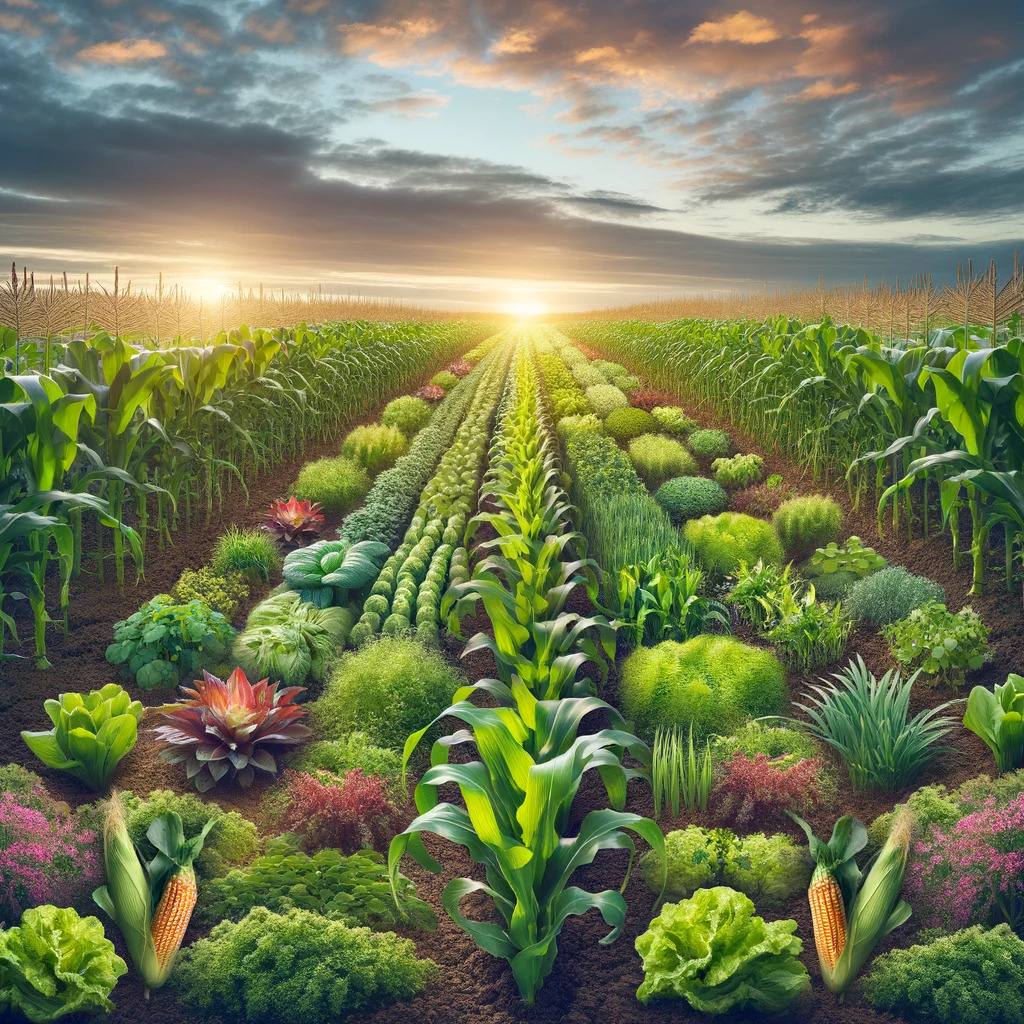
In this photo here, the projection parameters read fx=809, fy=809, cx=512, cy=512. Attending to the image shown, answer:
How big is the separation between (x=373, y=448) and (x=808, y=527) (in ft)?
20.7

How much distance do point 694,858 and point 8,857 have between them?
293cm

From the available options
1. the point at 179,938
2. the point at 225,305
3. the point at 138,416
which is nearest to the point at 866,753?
the point at 179,938

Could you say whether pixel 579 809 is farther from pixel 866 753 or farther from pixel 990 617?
pixel 990 617

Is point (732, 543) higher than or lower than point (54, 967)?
higher

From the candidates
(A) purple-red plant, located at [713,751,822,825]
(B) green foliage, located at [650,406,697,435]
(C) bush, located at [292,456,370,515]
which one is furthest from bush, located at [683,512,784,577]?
(B) green foliage, located at [650,406,697,435]

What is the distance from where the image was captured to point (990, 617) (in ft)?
20.1

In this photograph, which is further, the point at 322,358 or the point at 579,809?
the point at 322,358

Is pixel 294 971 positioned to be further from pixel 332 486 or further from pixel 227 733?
pixel 332 486

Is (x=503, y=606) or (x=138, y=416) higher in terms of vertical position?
(x=138, y=416)

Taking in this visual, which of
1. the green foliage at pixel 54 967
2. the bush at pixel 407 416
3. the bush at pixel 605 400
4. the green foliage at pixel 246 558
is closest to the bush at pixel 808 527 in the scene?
the green foliage at pixel 246 558

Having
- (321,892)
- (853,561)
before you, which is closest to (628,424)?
(853,561)

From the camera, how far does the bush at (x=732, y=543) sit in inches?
302

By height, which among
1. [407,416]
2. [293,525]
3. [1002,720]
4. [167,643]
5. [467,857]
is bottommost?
[467,857]

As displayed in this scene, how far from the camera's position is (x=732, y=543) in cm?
776
